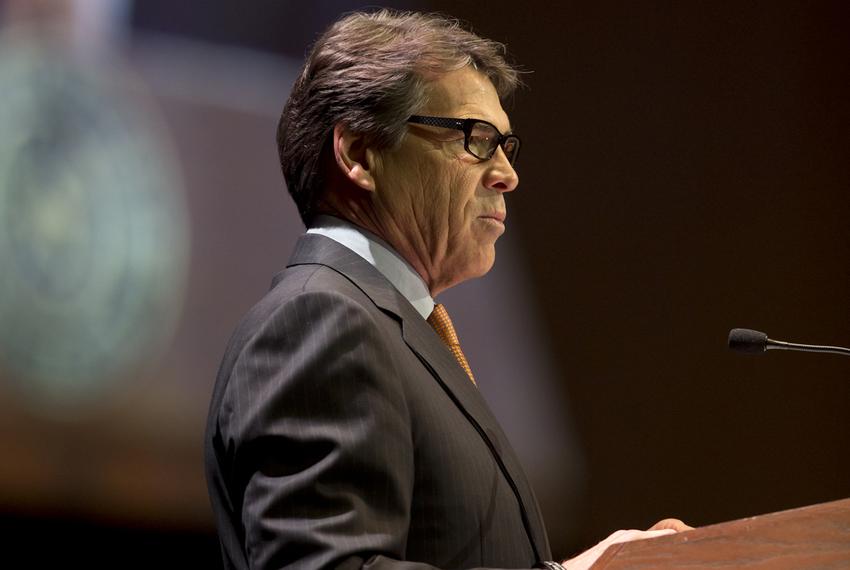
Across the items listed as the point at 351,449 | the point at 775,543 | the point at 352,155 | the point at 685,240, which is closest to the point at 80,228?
the point at 352,155

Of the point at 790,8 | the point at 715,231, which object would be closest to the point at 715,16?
the point at 790,8

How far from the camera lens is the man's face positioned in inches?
63.6

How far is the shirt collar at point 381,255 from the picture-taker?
1.57 metres

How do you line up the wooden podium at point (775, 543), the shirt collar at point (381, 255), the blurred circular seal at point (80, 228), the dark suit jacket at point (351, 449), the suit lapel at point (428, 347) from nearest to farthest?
the wooden podium at point (775, 543) < the dark suit jacket at point (351, 449) < the suit lapel at point (428, 347) < the shirt collar at point (381, 255) < the blurred circular seal at point (80, 228)

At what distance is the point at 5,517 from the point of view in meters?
2.09

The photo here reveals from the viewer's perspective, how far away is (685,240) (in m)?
3.15

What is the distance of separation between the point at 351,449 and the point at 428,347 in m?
0.29

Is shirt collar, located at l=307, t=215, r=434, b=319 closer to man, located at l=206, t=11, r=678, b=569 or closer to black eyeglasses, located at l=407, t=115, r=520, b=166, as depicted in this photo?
man, located at l=206, t=11, r=678, b=569

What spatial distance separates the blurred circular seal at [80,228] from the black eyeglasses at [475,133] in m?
0.87

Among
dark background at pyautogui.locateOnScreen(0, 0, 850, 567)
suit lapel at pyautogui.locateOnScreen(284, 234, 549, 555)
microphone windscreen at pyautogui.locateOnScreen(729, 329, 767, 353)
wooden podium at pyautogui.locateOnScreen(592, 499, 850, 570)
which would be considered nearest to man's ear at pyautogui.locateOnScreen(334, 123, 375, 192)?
suit lapel at pyautogui.locateOnScreen(284, 234, 549, 555)

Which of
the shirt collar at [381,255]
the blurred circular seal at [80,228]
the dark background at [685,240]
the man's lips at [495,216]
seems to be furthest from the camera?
the dark background at [685,240]

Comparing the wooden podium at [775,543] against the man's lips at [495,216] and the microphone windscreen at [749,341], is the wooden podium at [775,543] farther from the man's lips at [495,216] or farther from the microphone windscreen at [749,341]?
the man's lips at [495,216]

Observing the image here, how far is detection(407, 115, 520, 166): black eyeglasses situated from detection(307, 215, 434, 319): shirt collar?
0.19 meters

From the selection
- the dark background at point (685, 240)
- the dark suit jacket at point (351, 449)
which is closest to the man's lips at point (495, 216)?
the dark suit jacket at point (351, 449)
